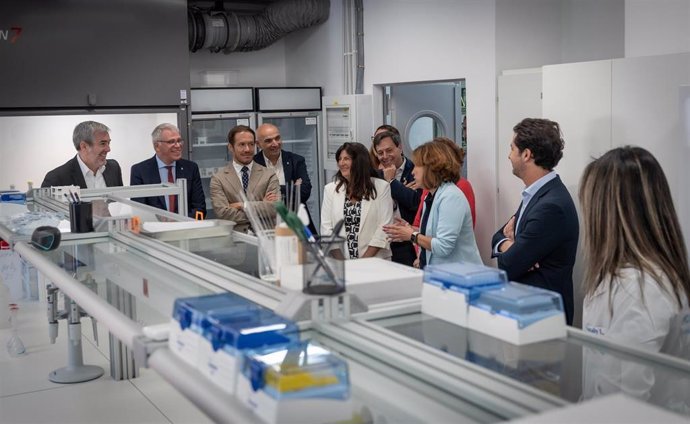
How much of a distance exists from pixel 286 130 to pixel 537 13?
312cm

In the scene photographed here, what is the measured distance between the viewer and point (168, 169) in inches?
209

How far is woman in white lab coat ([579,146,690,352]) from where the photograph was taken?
1.99 meters

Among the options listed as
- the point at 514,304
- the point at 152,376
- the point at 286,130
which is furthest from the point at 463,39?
the point at 514,304

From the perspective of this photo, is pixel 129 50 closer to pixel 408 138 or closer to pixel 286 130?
pixel 286 130

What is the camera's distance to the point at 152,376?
4152mm

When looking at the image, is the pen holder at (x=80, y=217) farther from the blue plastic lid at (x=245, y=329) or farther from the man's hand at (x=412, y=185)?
the man's hand at (x=412, y=185)

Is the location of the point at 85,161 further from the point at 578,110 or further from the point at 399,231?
the point at 578,110

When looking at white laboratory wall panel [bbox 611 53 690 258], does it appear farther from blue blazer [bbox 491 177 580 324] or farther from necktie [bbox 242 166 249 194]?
necktie [bbox 242 166 249 194]

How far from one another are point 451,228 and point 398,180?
161cm

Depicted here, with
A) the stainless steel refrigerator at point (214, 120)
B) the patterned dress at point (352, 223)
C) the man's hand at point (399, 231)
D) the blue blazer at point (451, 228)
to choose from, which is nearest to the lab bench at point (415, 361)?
the blue blazer at point (451, 228)

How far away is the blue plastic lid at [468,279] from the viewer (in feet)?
5.65

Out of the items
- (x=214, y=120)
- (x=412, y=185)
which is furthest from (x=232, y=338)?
(x=214, y=120)

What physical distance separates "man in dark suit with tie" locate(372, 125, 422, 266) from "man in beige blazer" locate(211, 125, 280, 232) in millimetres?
754

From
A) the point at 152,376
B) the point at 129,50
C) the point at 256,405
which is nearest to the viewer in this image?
the point at 256,405
